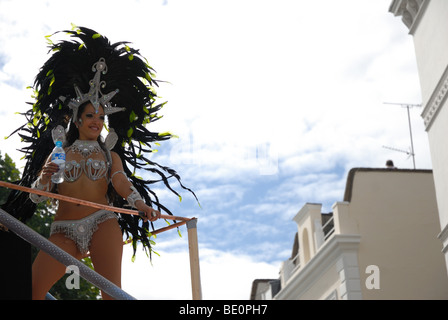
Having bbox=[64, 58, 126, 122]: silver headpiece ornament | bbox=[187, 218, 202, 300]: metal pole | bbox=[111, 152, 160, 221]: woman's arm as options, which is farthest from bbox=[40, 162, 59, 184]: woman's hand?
bbox=[187, 218, 202, 300]: metal pole

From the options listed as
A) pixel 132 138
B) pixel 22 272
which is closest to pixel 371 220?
pixel 132 138

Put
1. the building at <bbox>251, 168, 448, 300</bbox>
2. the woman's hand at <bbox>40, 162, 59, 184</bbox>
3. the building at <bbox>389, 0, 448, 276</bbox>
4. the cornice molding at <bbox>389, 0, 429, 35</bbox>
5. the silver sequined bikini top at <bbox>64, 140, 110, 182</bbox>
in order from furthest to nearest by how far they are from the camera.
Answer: the building at <bbox>251, 168, 448, 300</bbox>, the cornice molding at <bbox>389, 0, 429, 35</bbox>, the building at <bbox>389, 0, 448, 276</bbox>, the silver sequined bikini top at <bbox>64, 140, 110, 182</bbox>, the woman's hand at <bbox>40, 162, 59, 184</bbox>

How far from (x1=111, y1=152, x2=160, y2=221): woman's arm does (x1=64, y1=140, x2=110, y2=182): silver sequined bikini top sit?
7 centimetres

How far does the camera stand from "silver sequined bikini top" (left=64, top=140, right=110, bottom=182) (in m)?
5.79

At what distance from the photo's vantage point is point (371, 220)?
74.5 feet

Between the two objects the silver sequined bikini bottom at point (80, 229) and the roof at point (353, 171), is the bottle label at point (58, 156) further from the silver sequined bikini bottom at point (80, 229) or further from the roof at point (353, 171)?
the roof at point (353, 171)

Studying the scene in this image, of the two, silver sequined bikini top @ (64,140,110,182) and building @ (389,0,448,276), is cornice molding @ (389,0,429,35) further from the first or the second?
silver sequined bikini top @ (64,140,110,182)

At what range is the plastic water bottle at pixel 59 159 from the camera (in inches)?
219

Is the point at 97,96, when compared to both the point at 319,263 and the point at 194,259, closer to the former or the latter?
the point at 194,259

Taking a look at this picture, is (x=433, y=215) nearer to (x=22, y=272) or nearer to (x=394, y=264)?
(x=394, y=264)

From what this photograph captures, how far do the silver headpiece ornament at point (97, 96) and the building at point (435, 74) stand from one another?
12.2 meters

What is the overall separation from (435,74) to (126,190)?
44.6 feet

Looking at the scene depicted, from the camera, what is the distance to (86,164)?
5.86 metres

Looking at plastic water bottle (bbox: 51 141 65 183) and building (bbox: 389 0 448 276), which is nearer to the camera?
plastic water bottle (bbox: 51 141 65 183)
